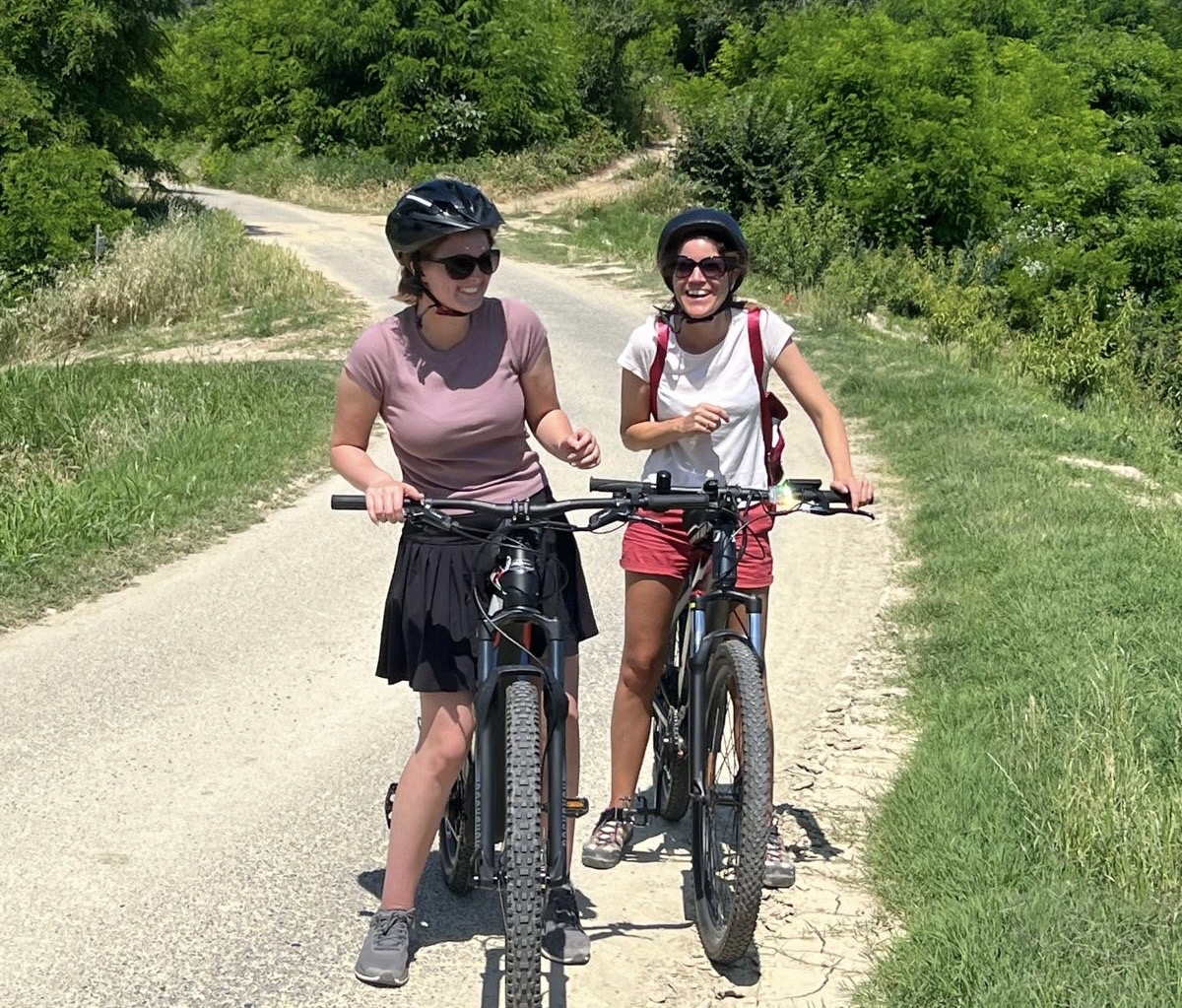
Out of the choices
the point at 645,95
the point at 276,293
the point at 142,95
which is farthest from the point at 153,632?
the point at 645,95

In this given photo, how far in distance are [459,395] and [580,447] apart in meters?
0.33

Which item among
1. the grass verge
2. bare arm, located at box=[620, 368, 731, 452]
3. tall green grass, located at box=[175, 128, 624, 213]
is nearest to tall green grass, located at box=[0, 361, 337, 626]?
the grass verge

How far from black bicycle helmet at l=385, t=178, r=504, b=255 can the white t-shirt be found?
785 millimetres

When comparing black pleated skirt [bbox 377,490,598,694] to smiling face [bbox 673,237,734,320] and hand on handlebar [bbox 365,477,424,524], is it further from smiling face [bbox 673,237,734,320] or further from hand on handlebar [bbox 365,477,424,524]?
smiling face [bbox 673,237,734,320]

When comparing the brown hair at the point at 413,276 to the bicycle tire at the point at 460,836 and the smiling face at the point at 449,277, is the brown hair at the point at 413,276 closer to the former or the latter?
the smiling face at the point at 449,277

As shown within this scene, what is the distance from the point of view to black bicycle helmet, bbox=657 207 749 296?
387 cm

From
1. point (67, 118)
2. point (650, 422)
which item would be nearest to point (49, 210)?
point (67, 118)

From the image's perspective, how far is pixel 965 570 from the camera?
7.29 metres

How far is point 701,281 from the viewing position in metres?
3.94

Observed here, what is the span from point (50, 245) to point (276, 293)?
5.26 meters

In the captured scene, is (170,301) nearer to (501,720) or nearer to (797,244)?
(797,244)

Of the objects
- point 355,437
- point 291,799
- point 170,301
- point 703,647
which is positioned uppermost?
point 355,437

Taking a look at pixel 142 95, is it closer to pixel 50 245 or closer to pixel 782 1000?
pixel 50 245

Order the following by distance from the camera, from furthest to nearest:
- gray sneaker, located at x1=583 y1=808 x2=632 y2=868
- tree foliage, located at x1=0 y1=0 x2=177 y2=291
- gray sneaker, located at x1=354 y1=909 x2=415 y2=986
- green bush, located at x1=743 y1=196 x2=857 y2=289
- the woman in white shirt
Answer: tree foliage, located at x1=0 y1=0 x2=177 y2=291 < green bush, located at x1=743 y1=196 x2=857 y2=289 < gray sneaker, located at x1=583 y1=808 x2=632 y2=868 < the woman in white shirt < gray sneaker, located at x1=354 y1=909 x2=415 y2=986
